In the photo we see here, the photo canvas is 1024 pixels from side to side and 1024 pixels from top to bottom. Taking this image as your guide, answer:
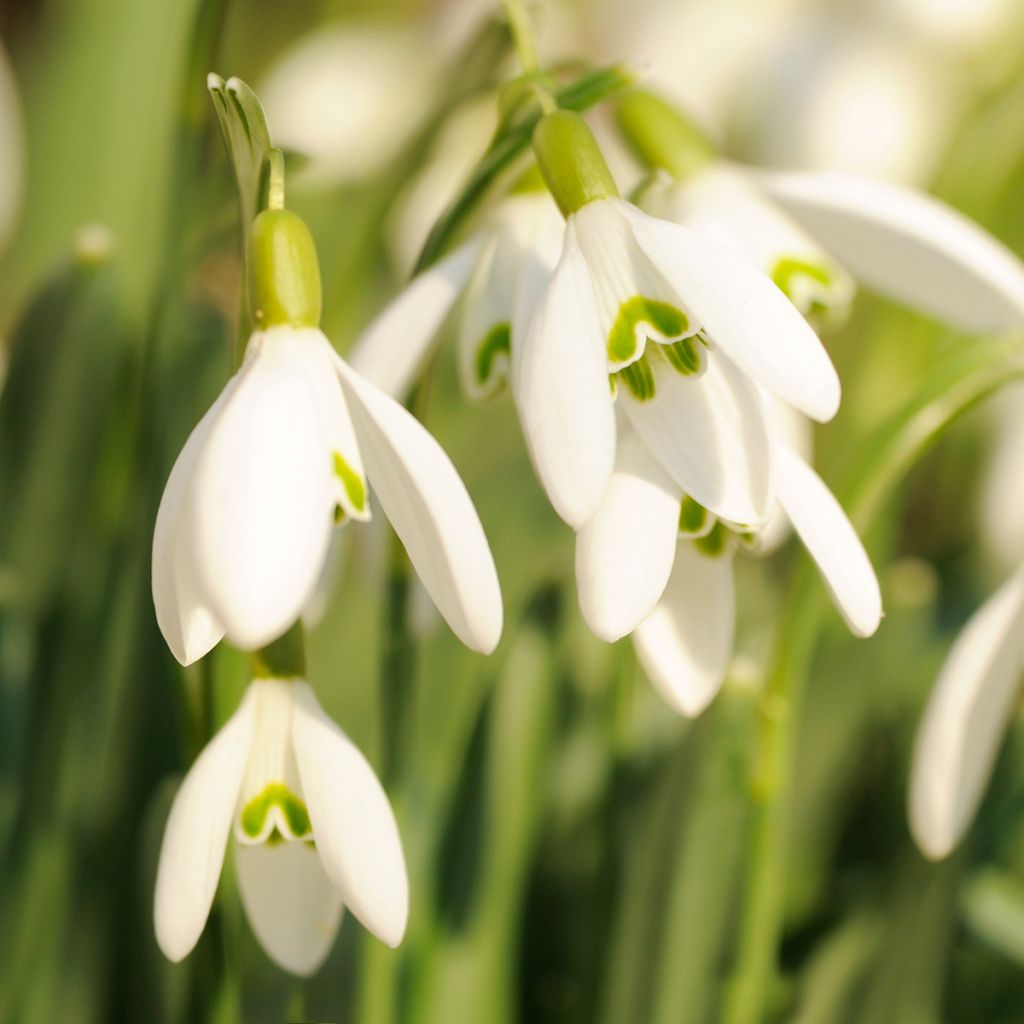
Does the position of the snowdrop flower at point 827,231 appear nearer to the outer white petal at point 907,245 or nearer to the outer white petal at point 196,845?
the outer white petal at point 907,245

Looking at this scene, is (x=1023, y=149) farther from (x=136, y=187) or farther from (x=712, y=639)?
(x=136, y=187)

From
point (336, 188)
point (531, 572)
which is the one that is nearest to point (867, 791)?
point (531, 572)

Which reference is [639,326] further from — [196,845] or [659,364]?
[196,845]

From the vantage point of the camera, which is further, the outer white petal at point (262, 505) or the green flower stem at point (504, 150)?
the green flower stem at point (504, 150)

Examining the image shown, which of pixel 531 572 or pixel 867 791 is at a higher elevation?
pixel 531 572

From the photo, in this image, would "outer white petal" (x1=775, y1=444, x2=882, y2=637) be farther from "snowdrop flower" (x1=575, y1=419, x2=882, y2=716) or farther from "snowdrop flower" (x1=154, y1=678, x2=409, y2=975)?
"snowdrop flower" (x1=154, y1=678, x2=409, y2=975)

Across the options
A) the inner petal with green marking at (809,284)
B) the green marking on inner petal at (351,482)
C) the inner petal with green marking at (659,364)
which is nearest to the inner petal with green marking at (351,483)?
the green marking on inner petal at (351,482)

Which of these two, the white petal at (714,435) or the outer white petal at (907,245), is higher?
the outer white petal at (907,245)
